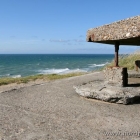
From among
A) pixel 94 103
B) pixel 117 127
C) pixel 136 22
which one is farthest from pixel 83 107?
pixel 136 22

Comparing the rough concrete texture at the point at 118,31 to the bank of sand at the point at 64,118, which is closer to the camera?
the bank of sand at the point at 64,118

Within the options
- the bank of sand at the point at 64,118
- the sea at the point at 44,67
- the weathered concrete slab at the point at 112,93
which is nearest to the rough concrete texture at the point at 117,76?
the weathered concrete slab at the point at 112,93

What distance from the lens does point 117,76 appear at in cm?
845

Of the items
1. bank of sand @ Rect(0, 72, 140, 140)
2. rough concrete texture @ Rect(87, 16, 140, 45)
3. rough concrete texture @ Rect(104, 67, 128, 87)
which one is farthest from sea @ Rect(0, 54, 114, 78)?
rough concrete texture @ Rect(87, 16, 140, 45)

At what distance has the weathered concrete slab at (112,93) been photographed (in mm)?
7262

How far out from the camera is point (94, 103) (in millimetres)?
7512

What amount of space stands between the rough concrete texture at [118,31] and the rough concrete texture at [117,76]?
1.36 meters

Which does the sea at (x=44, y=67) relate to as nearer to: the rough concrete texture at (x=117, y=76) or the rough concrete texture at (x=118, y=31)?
the rough concrete texture at (x=117, y=76)

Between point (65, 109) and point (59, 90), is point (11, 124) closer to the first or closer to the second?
point (65, 109)

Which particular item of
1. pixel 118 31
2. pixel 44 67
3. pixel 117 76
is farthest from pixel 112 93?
pixel 44 67

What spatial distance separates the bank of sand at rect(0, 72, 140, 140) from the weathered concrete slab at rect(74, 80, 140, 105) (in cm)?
17

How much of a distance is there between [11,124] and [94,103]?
2850 mm

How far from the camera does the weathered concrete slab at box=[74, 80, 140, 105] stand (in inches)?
286

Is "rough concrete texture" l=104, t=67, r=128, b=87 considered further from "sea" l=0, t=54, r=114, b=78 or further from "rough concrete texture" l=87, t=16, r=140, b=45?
"sea" l=0, t=54, r=114, b=78
